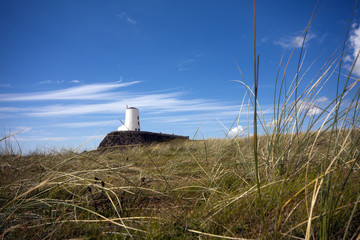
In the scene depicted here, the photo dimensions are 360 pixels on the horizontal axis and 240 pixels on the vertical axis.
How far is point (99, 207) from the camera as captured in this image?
1543 mm

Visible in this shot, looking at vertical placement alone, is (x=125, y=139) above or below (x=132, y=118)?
below

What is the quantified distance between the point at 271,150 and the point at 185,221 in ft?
3.19

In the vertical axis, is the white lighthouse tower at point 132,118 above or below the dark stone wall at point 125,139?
above

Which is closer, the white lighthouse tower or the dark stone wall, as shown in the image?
the dark stone wall

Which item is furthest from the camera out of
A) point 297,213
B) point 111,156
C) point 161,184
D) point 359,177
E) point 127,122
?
point 127,122

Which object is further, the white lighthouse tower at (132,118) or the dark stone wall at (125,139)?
the white lighthouse tower at (132,118)

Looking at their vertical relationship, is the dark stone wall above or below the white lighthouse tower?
below

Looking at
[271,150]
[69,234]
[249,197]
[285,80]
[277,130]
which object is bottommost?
[69,234]

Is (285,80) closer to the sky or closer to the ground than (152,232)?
closer to the sky

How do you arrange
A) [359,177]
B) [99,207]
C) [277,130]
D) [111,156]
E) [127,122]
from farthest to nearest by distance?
[127,122] → [111,156] → [277,130] → [99,207] → [359,177]

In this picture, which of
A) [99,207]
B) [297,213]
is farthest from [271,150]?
[99,207]

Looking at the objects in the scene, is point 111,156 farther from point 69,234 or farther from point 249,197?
point 249,197

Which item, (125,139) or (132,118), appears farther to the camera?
(132,118)

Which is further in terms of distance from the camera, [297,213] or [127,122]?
[127,122]
